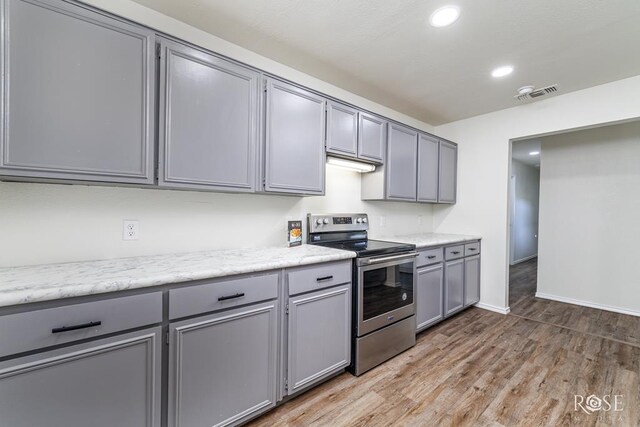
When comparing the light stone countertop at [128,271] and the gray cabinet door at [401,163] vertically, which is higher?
the gray cabinet door at [401,163]

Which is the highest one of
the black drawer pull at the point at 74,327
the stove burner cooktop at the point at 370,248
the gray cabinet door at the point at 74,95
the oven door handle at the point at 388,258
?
the gray cabinet door at the point at 74,95

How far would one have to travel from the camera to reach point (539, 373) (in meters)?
2.14

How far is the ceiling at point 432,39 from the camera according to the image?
172 cm

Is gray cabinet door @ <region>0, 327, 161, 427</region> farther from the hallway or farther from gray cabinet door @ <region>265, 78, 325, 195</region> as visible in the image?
the hallway

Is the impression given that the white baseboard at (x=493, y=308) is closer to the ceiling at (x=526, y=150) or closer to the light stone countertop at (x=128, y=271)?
the ceiling at (x=526, y=150)

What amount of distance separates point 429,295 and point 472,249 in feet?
3.53

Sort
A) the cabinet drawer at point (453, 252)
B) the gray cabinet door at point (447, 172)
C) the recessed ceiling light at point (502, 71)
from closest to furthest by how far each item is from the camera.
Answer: the recessed ceiling light at point (502, 71) < the cabinet drawer at point (453, 252) < the gray cabinet door at point (447, 172)

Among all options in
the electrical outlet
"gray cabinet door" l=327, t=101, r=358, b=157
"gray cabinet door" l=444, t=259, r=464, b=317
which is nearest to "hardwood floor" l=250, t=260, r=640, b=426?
"gray cabinet door" l=444, t=259, r=464, b=317

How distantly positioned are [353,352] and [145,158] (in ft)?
6.31

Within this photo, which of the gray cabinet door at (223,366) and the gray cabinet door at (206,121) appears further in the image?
the gray cabinet door at (206,121)

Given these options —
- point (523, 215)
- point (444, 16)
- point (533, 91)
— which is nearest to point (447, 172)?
point (533, 91)

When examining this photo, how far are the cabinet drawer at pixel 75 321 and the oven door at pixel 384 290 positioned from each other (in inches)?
54.3

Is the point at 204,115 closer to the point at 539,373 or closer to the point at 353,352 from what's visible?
the point at 353,352

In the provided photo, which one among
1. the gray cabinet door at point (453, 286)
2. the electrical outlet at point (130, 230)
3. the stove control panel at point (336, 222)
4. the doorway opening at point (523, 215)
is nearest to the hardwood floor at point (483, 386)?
the gray cabinet door at point (453, 286)
